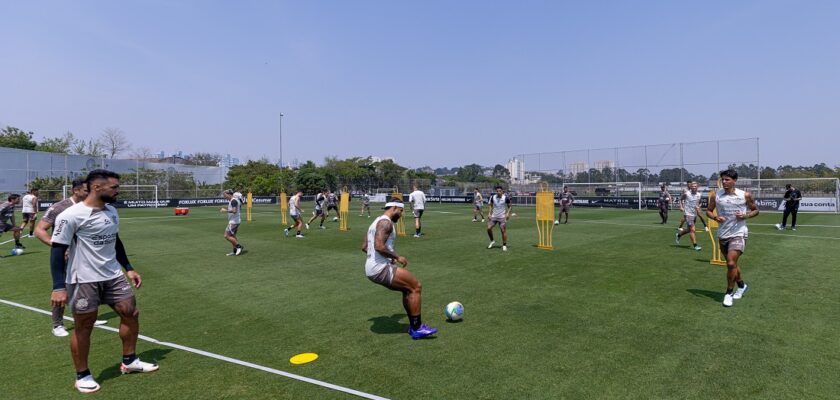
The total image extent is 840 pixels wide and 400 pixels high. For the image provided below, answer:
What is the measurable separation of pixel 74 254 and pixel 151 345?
1.98 meters

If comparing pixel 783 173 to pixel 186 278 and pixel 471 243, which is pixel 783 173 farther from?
pixel 186 278

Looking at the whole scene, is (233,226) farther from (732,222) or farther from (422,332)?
(732,222)

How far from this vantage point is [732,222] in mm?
7961

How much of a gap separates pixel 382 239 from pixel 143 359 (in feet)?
11.0

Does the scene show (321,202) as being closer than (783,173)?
Yes

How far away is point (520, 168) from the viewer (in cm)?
5334

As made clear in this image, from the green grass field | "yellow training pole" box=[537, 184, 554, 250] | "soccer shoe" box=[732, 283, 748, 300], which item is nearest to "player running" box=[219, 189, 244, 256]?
the green grass field

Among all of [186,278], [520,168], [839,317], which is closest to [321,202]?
[186,278]

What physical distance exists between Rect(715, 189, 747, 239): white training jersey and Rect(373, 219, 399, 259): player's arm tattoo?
629 centimetres

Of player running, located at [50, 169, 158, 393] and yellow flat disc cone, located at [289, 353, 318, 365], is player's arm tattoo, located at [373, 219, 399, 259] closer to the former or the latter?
yellow flat disc cone, located at [289, 353, 318, 365]

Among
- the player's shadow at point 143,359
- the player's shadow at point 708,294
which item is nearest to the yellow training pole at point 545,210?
the player's shadow at point 708,294

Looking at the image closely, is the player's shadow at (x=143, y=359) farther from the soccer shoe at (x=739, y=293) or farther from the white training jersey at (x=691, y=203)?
the white training jersey at (x=691, y=203)

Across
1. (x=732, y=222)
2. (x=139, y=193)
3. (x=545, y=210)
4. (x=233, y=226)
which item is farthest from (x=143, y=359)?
(x=139, y=193)

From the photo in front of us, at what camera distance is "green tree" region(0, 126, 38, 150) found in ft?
222
